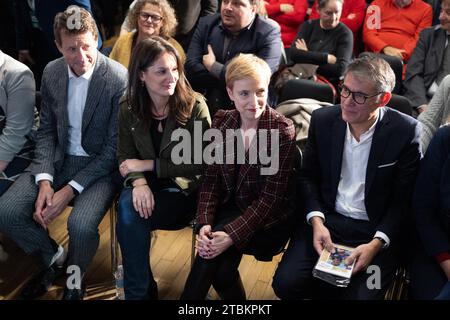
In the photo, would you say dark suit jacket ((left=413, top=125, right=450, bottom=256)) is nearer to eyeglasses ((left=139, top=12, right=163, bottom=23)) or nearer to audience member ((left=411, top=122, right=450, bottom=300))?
audience member ((left=411, top=122, right=450, bottom=300))

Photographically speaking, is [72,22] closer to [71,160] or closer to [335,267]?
[71,160]

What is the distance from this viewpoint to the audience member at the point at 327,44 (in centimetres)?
349

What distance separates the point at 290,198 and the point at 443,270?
0.67 metres

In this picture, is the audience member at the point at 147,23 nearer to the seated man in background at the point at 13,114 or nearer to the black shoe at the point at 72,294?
the seated man in background at the point at 13,114

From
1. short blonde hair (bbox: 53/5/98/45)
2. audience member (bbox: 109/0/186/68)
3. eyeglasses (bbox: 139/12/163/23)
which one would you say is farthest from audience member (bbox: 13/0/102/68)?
short blonde hair (bbox: 53/5/98/45)

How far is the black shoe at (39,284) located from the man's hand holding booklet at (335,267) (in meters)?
1.37

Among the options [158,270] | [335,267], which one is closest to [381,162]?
[335,267]

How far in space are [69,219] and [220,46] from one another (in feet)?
4.80

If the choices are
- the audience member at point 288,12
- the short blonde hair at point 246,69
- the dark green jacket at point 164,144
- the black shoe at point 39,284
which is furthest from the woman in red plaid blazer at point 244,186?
the audience member at point 288,12

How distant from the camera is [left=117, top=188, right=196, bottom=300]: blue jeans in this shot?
213 centimetres
